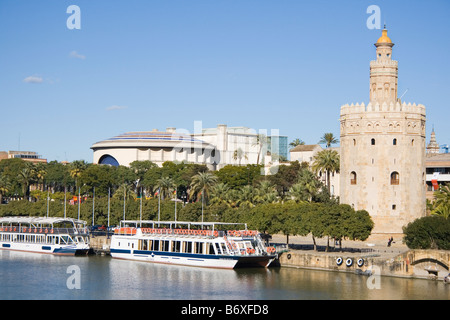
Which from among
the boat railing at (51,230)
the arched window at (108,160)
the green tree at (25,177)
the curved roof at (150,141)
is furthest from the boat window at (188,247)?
the arched window at (108,160)

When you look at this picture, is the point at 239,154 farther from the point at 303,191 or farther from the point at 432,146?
the point at 303,191

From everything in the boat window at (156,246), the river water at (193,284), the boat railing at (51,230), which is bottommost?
the river water at (193,284)

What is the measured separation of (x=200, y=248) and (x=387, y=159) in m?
20.9

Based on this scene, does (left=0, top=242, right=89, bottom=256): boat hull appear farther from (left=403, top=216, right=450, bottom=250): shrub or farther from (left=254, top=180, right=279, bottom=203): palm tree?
(left=403, top=216, right=450, bottom=250): shrub

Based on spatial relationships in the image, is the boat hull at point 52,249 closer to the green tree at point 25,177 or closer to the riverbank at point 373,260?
the riverbank at point 373,260

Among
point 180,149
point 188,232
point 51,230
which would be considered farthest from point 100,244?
point 180,149

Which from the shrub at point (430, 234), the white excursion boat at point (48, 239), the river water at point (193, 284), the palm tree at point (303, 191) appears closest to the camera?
the river water at point (193, 284)

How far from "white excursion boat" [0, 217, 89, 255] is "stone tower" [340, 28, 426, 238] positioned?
93.9 ft

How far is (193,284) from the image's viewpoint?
2013 inches

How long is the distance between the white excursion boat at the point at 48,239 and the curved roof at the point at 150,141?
231 feet

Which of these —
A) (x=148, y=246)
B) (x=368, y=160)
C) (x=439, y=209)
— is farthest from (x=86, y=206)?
(x=439, y=209)

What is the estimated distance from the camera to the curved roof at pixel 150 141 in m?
152

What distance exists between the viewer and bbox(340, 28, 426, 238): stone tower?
68.9 m
